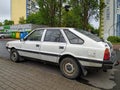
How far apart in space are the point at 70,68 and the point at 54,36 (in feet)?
4.45

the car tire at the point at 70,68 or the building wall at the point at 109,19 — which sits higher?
the building wall at the point at 109,19

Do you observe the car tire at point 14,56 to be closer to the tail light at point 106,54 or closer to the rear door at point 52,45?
the rear door at point 52,45

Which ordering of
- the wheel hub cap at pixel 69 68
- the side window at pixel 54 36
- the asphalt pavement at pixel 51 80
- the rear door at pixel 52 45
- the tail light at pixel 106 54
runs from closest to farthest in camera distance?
the asphalt pavement at pixel 51 80 < the tail light at pixel 106 54 < the wheel hub cap at pixel 69 68 < the rear door at pixel 52 45 < the side window at pixel 54 36

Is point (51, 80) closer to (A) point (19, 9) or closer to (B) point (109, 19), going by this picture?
(B) point (109, 19)

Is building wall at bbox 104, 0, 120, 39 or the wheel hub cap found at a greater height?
building wall at bbox 104, 0, 120, 39

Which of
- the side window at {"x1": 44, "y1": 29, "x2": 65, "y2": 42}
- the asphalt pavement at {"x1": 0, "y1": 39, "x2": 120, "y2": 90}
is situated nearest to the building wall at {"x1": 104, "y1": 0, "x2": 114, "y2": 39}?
the asphalt pavement at {"x1": 0, "y1": 39, "x2": 120, "y2": 90}

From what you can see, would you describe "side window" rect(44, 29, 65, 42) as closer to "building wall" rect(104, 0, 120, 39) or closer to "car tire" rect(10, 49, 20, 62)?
"car tire" rect(10, 49, 20, 62)

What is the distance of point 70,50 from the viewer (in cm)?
607

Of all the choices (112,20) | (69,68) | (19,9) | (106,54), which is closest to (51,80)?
(69,68)

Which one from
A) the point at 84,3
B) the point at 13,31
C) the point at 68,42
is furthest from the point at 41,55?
the point at 13,31

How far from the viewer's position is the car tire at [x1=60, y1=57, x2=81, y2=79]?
19.7ft

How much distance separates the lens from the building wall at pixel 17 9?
95762 millimetres

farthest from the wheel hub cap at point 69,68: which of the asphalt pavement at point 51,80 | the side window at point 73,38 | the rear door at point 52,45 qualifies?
the side window at point 73,38

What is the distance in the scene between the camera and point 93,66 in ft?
18.7
